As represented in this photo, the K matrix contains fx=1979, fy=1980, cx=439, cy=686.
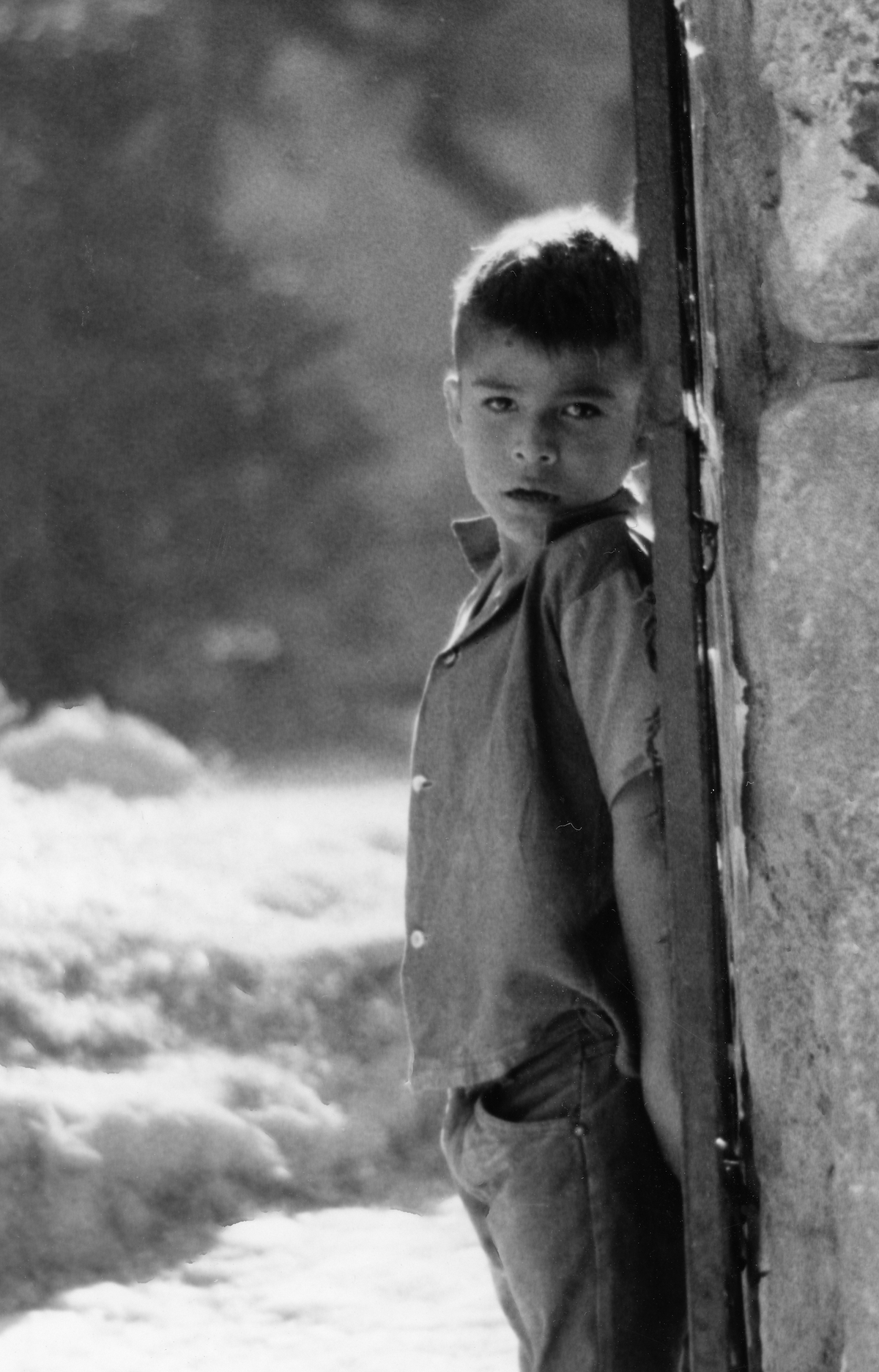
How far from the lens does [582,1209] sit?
1.18 m

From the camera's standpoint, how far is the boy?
1162 millimetres

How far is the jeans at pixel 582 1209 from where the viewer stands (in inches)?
46.0

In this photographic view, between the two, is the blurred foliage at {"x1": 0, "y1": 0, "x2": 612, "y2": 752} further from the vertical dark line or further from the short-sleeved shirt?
the vertical dark line

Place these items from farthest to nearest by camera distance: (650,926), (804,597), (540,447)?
(540,447), (650,926), (804,597)

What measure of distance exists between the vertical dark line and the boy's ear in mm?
378

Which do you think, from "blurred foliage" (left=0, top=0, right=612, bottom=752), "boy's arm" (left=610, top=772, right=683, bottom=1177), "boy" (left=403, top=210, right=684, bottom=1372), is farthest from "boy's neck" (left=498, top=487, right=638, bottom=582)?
"blurred foliage" (left=0, top=0, right=612, bottom=752)

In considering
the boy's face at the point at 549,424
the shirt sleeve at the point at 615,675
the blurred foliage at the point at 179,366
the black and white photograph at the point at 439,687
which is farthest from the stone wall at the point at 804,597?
the blurred foliage at the point at 179,366

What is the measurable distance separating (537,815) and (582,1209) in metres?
0.23

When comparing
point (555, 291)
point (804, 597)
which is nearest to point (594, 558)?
point (555, 291)

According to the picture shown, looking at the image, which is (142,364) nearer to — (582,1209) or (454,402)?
(454,402)

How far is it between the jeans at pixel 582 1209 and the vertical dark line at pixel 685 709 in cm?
22

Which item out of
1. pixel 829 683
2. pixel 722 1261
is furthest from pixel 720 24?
pixel 722 1261

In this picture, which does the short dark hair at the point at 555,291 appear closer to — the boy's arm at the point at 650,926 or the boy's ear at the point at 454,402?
the boy's ear at the point at 454,402

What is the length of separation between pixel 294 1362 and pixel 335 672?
2939 millimetres
